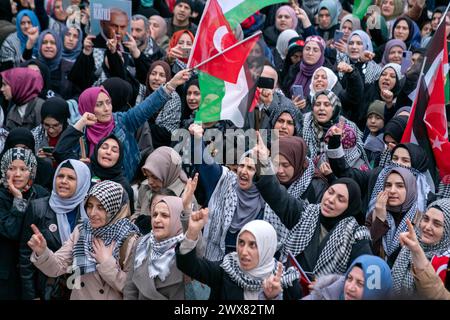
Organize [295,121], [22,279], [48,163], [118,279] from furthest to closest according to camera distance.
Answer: [295,121], [48,163], [22,279], [118,279]

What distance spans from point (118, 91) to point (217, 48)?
1319mm

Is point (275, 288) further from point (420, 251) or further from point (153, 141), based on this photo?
point (153, 141)

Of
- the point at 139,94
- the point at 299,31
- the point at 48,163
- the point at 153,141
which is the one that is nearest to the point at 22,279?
the point at 48,163

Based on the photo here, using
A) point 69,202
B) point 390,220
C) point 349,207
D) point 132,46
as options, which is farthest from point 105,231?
point 132,46

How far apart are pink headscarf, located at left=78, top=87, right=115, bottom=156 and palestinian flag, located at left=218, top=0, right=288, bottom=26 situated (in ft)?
3.66

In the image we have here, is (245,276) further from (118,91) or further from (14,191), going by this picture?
(118,91)

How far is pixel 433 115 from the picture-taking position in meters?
8.81

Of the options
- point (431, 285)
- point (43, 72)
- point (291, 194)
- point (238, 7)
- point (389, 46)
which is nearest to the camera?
point (431, 285)

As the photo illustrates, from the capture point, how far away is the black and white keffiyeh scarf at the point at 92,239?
7.06 metres

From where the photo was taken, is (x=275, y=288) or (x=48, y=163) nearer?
(x=275, y=288)

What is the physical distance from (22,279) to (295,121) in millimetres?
2727

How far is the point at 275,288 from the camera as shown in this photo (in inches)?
Result: 252

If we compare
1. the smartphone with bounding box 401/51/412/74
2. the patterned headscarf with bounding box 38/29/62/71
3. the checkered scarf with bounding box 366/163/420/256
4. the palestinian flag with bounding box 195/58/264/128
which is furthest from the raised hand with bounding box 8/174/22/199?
the smartphone with bounding box 401/51/412/74

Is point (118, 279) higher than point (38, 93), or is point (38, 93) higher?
point (38, 93)
